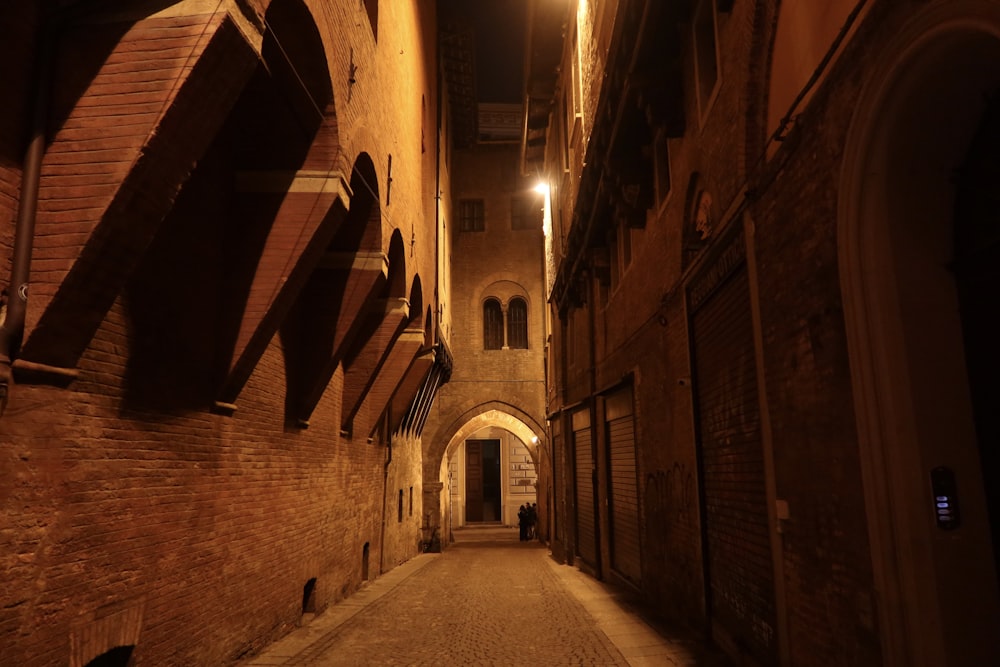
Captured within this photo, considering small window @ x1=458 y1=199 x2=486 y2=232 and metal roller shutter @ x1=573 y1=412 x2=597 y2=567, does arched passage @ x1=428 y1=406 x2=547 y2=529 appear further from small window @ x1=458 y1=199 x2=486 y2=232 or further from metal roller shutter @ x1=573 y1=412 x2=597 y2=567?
metal roller shutter @ x1=573 y1=412 x2=597 y2=567

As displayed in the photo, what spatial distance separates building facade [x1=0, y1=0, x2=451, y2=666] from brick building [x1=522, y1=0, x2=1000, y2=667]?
3377mm

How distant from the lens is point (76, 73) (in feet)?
12.8

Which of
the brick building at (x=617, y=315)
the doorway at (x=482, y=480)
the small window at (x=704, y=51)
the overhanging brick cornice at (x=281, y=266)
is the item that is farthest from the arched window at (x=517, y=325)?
the overhanging brick cornice at (x=281, y=266)

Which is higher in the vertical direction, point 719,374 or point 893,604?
point 719,374

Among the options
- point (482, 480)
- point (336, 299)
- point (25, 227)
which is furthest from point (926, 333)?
point (482, 480)

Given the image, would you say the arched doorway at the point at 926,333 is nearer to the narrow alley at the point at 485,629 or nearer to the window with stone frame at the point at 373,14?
the narrow alley at the point at 485,629

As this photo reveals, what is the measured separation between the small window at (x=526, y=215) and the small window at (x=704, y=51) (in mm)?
18068

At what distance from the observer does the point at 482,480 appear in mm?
33125

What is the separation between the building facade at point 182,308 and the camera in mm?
3689

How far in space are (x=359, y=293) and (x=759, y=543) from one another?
Answer: 17.4ft

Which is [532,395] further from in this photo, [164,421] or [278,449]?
[164,421]

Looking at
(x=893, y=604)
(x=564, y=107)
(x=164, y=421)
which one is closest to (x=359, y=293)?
(x=164, y=421)

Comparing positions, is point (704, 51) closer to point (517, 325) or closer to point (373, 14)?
point (373, 14)

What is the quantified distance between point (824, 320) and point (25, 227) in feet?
14.1
